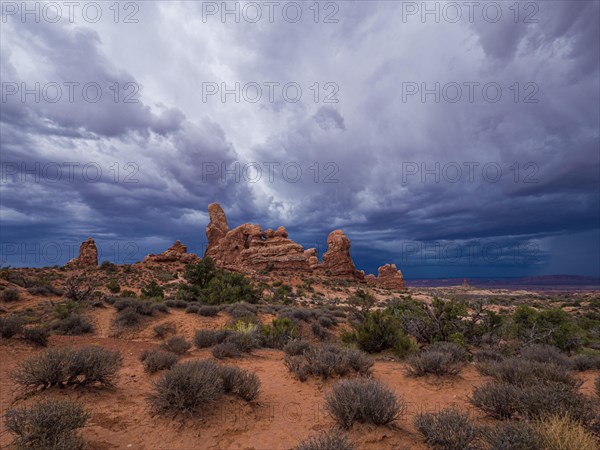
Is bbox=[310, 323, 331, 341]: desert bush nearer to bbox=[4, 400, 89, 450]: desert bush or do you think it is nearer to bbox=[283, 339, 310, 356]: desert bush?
bbox=[283, 339, 310, 356]: desert bush

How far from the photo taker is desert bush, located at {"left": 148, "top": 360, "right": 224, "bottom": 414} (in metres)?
4.52

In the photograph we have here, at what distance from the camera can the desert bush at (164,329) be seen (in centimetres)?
1294

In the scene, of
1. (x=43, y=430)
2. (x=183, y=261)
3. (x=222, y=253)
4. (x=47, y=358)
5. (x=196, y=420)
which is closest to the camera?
(x=43, y=430)

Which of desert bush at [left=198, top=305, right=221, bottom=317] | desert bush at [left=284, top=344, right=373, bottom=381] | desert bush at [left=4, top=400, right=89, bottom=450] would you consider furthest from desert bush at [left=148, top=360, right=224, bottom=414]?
desert bush at [left=198, top=305, right=221, bottom=317]

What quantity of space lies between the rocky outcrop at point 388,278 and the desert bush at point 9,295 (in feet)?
170

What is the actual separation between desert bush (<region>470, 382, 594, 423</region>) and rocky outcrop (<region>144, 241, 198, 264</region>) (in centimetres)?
5231

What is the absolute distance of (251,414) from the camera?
4.84 m

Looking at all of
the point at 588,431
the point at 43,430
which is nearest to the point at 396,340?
the point at 588,431

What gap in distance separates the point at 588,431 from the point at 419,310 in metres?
9.85

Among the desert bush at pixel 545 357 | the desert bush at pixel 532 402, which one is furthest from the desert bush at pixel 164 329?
the desert bush at pixel 545 357

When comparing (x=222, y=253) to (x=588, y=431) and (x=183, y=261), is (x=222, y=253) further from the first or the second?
(x=588, y=431)

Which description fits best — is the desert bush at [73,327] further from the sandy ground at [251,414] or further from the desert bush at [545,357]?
the desert bush at [545,357]

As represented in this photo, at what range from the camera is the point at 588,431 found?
3756 mm

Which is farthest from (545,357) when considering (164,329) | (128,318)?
(128,318)
